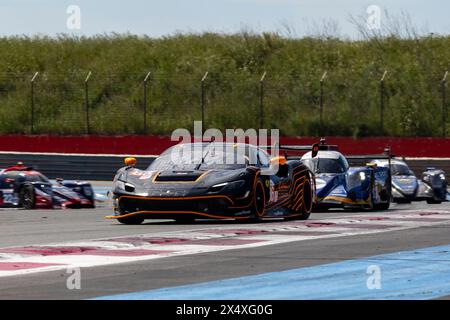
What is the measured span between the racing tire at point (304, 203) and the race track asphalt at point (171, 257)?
113cm

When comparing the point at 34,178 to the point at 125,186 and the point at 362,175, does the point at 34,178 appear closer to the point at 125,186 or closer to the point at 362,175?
the point at 362,175

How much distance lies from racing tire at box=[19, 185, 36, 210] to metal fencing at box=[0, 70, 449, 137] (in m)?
15.7

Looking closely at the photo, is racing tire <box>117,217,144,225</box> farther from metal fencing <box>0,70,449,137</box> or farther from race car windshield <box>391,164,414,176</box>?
metal fencing <box>0,70,449,137</box>

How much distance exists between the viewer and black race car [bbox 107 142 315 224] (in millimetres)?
16703

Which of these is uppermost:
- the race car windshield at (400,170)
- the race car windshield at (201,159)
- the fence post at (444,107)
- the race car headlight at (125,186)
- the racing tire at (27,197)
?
the fence post at (444,107)

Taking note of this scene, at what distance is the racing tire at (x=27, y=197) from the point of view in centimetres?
2297

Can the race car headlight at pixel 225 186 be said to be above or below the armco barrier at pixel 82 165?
above

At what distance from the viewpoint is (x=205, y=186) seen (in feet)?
55.0

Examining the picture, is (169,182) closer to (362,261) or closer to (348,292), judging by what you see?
(362,261)

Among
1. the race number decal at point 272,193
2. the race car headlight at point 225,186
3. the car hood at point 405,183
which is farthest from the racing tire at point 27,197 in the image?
the car hood at point 405,183

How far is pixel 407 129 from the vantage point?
131 feet

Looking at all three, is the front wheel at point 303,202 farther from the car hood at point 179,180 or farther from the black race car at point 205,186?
the car hood at point 179,180

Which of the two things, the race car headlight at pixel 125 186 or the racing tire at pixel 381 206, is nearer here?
the race car headlight at pixel 125 186

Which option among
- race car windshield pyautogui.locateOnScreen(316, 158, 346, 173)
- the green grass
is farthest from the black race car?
the green grass
